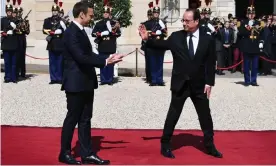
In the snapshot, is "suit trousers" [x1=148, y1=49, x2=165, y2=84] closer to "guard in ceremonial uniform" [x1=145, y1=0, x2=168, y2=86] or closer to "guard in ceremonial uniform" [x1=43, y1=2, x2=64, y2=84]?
"guard in ceremonial uniform" [x1=145, y1=0, x2=168, y2=86]

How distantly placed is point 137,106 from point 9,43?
186 inches

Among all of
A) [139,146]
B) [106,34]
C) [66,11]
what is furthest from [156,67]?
[66,11]

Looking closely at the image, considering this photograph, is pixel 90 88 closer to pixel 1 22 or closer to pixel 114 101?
pixel 114 101

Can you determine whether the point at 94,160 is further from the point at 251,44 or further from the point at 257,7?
the point at 257,7

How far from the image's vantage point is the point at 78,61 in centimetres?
613

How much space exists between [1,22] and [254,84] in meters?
6.47

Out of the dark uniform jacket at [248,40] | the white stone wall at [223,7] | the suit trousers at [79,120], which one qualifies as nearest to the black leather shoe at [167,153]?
the suit trousers at [79,120]

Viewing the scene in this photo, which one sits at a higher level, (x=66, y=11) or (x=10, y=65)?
(x=66, y=11)

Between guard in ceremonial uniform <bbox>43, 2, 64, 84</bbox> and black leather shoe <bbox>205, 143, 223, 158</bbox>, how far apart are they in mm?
7488

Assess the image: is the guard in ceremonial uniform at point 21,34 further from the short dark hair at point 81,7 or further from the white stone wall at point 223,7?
the white stone wall at point 223,7

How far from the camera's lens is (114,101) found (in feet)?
36.8

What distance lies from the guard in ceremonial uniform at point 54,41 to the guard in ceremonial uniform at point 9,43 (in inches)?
31.7

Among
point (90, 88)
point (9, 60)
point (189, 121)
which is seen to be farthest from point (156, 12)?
point (90, 88)

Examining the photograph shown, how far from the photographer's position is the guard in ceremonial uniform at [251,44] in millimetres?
13516
